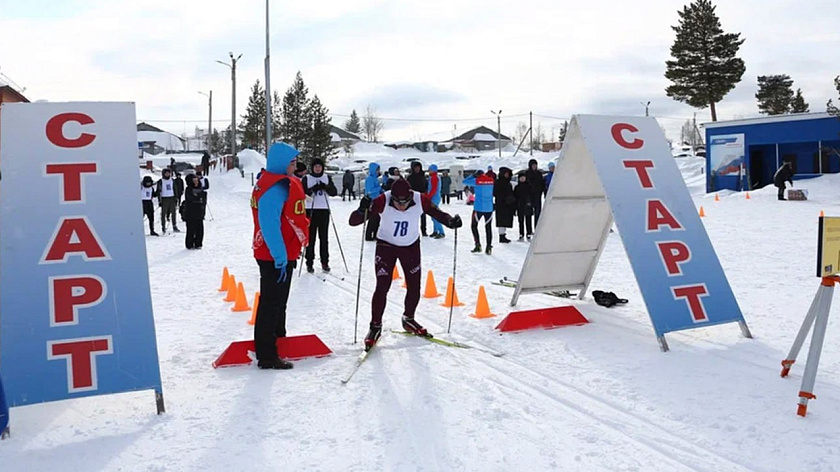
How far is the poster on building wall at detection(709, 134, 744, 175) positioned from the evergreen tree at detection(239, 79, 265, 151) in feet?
159

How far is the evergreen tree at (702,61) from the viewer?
4391 centimetres

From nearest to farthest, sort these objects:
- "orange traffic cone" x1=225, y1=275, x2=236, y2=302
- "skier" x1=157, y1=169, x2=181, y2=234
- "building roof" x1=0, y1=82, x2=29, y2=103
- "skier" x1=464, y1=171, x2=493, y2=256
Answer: "orange traffic cone" x1=225, y1=275, x2=236, y2=302 < "skier" x1=464, y1=171, x2=493, y2=256 < "skier" x1=157, y1=169, x2=181, y2=234 < "building roof" x1=0, y1=82, x2=29, y2=103

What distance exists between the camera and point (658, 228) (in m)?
6.33

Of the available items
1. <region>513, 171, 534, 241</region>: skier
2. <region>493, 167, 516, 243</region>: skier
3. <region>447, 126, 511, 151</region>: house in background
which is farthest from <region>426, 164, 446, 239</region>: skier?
<region>447, 126, 511, 151</region>: house in background

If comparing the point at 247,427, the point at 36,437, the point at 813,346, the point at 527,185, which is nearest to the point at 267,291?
the point at 247,427

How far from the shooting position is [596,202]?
7.84m

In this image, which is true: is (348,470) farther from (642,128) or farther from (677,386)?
(642,128)

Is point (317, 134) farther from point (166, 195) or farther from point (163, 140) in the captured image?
point (163, 140)

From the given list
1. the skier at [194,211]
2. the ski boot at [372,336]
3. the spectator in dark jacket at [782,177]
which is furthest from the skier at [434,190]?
the spectator in dark jacket at [782,177]

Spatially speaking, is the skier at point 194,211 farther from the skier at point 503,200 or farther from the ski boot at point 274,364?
the ski boot at point 274,364

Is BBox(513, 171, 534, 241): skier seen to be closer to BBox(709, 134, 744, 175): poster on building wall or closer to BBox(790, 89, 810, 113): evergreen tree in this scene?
BBox(709, 134, 744, 175): poster on building wall

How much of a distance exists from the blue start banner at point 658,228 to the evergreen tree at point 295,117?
51660mm

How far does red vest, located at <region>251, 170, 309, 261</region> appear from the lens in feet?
17.8

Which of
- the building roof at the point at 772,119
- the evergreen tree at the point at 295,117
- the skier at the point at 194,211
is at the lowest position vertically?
the skier at the point at 194,211
